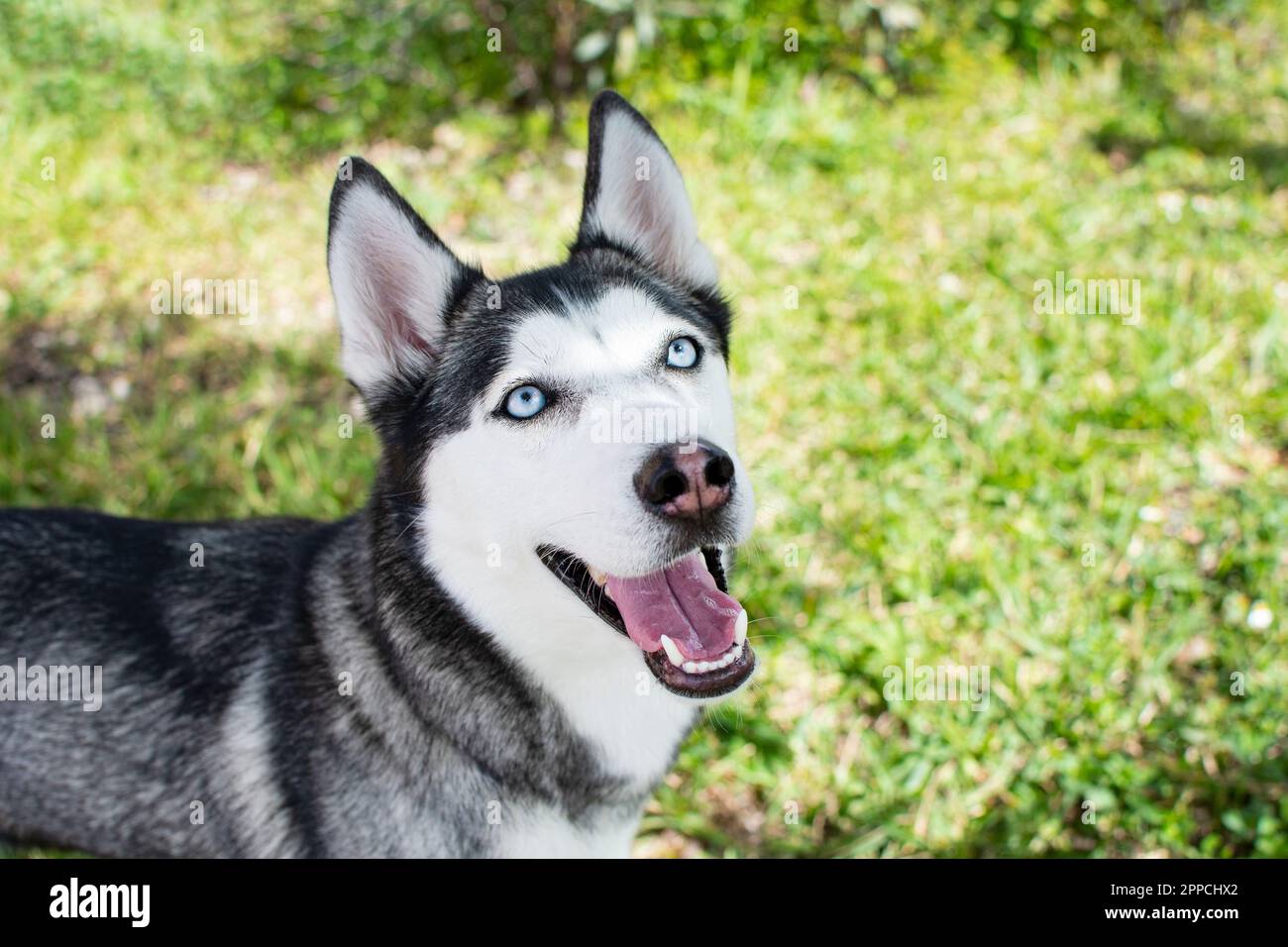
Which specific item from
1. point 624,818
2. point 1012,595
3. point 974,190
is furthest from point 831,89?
point 624,818

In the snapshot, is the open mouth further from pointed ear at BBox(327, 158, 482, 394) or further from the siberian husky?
pointed ear at BBox(327, 158, 482, 394)

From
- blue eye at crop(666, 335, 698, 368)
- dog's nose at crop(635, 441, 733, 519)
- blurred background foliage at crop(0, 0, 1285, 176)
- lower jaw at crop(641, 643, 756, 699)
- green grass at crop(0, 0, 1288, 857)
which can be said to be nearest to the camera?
dog's nose at crop(635, 441, 733, 519)

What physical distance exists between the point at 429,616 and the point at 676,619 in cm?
59

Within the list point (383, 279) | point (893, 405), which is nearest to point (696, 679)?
point (383, 279)

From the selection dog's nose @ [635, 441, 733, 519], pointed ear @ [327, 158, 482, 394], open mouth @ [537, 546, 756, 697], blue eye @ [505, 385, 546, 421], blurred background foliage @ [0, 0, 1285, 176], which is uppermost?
blurred background foliage @ [0, 0, 1285, 176]

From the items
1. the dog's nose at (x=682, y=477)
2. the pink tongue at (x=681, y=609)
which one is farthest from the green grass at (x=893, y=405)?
the dog's nose at (x=682, y=477)

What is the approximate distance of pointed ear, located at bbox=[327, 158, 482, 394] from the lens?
2262mm

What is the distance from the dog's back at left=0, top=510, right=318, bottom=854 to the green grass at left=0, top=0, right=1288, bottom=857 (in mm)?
1433

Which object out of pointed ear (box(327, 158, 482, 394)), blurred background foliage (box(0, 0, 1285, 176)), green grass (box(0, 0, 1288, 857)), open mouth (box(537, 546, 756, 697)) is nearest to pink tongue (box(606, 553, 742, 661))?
open mouth (box(537, 546, 756, 697))

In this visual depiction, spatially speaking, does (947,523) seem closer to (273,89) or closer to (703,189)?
(703,189)

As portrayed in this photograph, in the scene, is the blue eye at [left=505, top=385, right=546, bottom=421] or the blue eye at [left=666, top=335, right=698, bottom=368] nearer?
the blue eye at [left=505, top=385, right=546, bottom=421]

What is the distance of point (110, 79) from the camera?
6.09m

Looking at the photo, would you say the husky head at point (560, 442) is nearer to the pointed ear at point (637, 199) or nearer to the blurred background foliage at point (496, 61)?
the pointed ear at point (637, 199)
